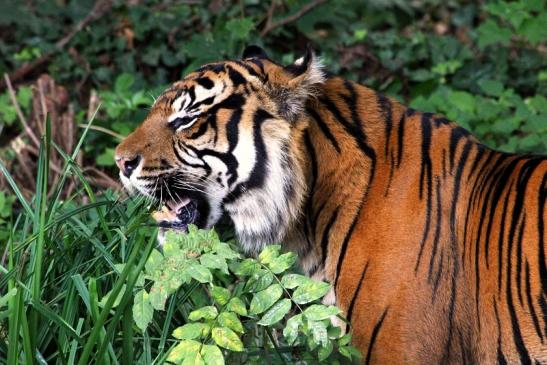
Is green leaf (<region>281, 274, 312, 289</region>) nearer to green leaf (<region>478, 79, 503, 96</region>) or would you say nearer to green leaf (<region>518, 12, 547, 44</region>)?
green leaf (<region>478, 79, 503, 96</region>)

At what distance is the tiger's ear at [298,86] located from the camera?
3.50 m

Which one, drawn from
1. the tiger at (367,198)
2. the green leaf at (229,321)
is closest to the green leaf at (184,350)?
the green leaf at (229,321)

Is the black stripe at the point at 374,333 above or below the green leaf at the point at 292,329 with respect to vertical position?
below

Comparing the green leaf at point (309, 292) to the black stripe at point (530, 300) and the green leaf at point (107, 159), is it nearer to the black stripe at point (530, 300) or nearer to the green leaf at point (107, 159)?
the black stripe at point (530, 300)

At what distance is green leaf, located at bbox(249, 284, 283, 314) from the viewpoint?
299cm

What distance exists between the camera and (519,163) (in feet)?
11.7

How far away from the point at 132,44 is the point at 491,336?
4825 millimetres

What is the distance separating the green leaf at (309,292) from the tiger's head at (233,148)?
23.7 inches

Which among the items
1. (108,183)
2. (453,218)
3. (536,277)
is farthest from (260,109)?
(108,183)

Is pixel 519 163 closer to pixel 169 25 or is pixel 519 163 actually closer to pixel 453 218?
pixel 453 218

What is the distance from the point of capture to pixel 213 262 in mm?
2910

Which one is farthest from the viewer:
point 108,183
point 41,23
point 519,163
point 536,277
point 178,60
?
point 41,23

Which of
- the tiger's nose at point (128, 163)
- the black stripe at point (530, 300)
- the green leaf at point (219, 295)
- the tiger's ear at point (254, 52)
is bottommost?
the black stripe at point (530, 300)

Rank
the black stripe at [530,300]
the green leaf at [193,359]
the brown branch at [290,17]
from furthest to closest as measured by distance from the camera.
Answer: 1. the brown branch at [290,17]
2. the black stripe at [530,300]
3. the green leaf at [193,359]
